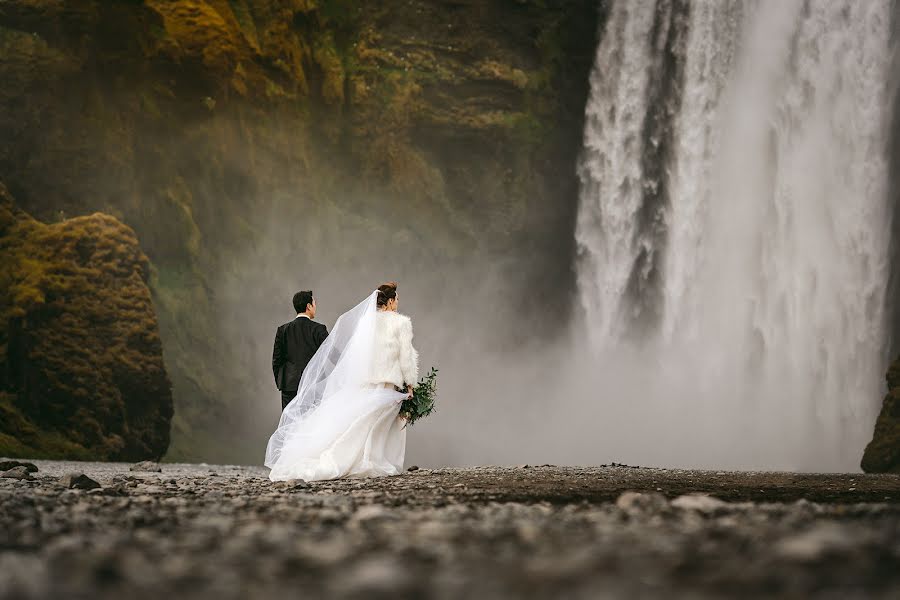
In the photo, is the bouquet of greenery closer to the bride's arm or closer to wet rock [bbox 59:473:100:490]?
the bride's arm

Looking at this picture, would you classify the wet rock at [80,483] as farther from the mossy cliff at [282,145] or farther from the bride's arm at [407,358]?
the mossy cliff at [282,145]

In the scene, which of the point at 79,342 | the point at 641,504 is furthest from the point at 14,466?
the point at 641,504

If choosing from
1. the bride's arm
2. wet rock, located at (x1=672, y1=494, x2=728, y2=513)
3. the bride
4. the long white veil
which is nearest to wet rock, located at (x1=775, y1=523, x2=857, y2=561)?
wet rock, located at (x1=672, y1=494, x2=728, y2=513)

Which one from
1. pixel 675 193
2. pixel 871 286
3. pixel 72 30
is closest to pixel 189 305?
pixel 72 30

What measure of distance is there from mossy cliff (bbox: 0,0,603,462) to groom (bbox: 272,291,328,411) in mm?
14108

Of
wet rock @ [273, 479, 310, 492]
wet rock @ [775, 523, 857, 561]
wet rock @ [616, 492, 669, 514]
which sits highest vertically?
wet rock @ [616, 492, 669, 514]

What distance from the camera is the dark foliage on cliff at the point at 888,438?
19.1 m

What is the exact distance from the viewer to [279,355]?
11.7m

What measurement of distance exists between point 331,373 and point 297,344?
634 millimetres

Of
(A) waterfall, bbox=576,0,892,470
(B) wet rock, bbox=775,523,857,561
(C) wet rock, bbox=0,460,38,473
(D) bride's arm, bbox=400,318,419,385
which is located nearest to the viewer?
(B) wet rock, bbox=775,523,857,561

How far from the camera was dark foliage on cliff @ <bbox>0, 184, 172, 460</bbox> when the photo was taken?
2177cm

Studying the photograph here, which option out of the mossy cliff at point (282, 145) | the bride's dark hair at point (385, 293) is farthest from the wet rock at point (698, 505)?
the mossy cliff at point (282, 145)

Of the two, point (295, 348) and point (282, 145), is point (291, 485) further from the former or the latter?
point (282, 145)

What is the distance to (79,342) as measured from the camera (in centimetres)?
2242
